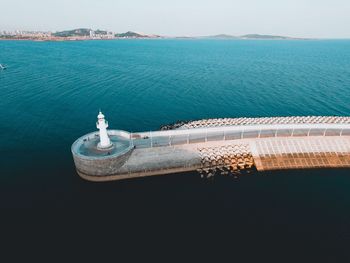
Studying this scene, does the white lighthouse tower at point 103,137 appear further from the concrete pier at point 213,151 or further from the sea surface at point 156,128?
the sea surface at point 156,128

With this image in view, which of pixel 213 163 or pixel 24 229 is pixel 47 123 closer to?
pixel 24 229

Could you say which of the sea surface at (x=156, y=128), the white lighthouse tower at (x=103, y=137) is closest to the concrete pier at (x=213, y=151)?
the white lighthouse tower at (x=103, y=137)

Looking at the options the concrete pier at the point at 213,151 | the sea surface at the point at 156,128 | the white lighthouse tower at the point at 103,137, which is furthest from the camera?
the concrete pier at the point at 213,151

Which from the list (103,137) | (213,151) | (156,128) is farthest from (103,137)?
(156,128)

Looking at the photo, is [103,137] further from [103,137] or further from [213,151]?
[213,151]

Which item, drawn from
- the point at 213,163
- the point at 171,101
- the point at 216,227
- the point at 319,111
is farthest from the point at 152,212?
the point at 319,111

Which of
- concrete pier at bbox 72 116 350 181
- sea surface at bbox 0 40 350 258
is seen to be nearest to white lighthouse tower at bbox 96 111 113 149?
concrete pier at bbox 72 116 350 181
